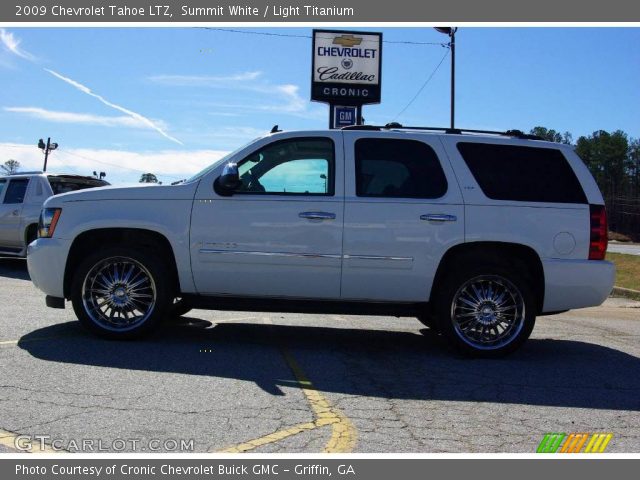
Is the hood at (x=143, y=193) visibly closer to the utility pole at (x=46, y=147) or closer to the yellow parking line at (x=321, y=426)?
the yellow parking line at (x=321, y=426)

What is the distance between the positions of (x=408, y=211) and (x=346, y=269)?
0.76 m

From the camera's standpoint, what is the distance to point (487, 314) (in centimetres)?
585

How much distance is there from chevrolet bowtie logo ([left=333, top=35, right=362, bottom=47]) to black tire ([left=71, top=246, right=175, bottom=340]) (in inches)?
594

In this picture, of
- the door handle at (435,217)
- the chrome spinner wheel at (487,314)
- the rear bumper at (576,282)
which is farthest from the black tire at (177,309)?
the rear bumper at (576,282)

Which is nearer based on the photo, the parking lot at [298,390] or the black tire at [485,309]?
the parking lot at [298,390]

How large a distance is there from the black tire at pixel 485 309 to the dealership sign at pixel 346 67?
14.1m

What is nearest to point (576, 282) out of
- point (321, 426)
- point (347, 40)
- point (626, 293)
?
point (321, 426)

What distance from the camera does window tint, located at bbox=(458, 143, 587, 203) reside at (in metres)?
5.83

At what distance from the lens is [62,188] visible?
12328mm

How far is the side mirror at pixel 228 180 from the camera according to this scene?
18.3 ft

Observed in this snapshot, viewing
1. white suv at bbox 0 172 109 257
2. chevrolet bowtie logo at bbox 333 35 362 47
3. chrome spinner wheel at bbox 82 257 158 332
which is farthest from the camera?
chevrolet bowtie logo at bbox 333 35 362 47

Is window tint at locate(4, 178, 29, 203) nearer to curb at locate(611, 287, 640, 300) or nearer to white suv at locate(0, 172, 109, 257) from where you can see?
white suv at locate(0, 172, 109, 257)

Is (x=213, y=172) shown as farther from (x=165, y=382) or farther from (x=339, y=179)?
(x=165, y=382)

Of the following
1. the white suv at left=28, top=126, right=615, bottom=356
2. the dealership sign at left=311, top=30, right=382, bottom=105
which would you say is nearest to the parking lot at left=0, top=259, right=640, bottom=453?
the white suv at left=28, top=126, right=615, bottom=356
